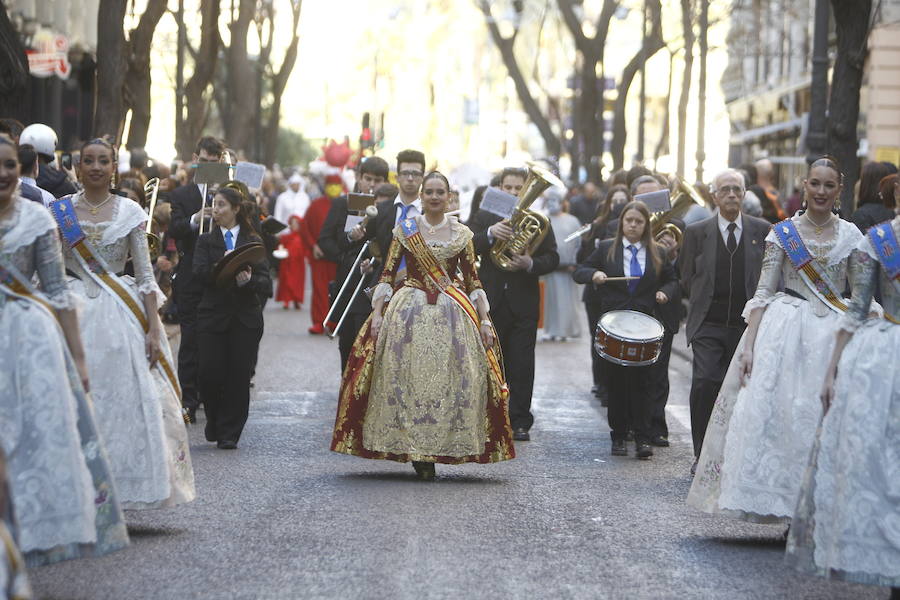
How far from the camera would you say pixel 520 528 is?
29.6ft

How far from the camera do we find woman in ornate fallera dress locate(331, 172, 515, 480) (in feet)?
33.7

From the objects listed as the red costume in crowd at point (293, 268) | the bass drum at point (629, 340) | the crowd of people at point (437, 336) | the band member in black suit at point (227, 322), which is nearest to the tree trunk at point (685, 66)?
the red costume in crowd at point (293, 268)

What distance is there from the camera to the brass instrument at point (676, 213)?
1316cm

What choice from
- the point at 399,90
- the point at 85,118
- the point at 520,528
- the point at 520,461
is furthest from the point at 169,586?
the point at 399,90

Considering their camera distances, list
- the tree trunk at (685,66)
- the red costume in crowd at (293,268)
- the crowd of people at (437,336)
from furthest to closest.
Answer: the tree trunk at (685,66)
the red costume in crowd at (293,268)
the crowd of people at (437,336)

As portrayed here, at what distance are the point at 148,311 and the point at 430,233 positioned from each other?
2489 mm

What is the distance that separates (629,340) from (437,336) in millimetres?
1659

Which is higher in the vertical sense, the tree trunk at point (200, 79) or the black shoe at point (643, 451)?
the tree trunk at point (200, 79)

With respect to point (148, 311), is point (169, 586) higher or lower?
lower

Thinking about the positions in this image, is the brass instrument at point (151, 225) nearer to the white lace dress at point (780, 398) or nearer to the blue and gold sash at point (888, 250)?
the white lace dress at point (780, 398)

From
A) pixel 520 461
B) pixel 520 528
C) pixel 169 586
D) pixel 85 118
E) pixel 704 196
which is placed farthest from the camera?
pixel 85 118

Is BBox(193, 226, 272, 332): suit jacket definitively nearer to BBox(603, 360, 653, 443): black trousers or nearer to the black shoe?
BBox(603, 360, 653, 443): black trousers

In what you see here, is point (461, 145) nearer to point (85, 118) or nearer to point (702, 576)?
point (85, 118)

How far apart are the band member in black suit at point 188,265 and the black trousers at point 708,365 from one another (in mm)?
3942
